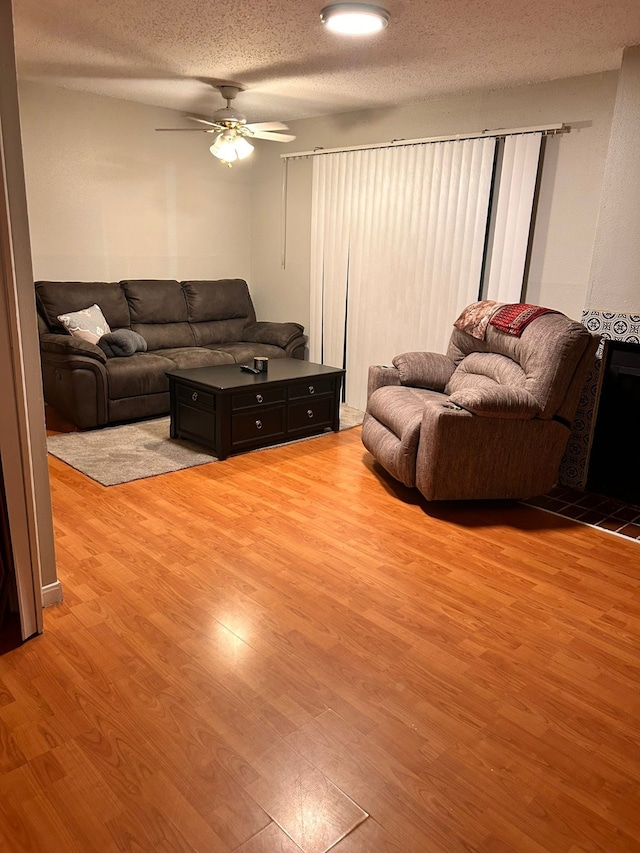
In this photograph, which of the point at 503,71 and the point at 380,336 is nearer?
the point at 503,71

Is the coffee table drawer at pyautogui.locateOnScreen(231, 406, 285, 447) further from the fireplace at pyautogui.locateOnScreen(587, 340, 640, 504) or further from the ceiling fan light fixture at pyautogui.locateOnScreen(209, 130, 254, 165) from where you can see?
the fireplace at pyautogui.locateOnScreen(587, 340, 640, 504)

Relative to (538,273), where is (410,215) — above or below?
above

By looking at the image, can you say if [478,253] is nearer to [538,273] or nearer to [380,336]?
[538,273]

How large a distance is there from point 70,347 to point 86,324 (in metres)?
0.47

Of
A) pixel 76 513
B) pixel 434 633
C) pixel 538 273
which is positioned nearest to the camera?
pixel 434 633

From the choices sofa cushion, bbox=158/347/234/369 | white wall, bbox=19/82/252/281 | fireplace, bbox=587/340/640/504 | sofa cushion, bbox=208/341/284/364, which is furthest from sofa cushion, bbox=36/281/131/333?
fireplace, bbox=587/340/640/504

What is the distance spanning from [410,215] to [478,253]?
71 cm

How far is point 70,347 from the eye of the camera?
4.56 m

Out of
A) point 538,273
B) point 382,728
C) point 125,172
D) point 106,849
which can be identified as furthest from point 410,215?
point 106,849

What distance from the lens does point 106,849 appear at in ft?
4.84

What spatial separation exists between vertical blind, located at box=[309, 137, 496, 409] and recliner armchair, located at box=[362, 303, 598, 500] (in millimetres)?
1270

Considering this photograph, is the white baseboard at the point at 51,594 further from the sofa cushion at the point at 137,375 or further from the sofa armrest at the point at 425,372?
the sofa armrest at the point at 425,372

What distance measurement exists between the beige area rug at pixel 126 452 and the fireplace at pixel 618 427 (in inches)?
79.3

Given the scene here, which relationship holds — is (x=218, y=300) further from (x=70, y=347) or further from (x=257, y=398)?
(x=257, y=398)
